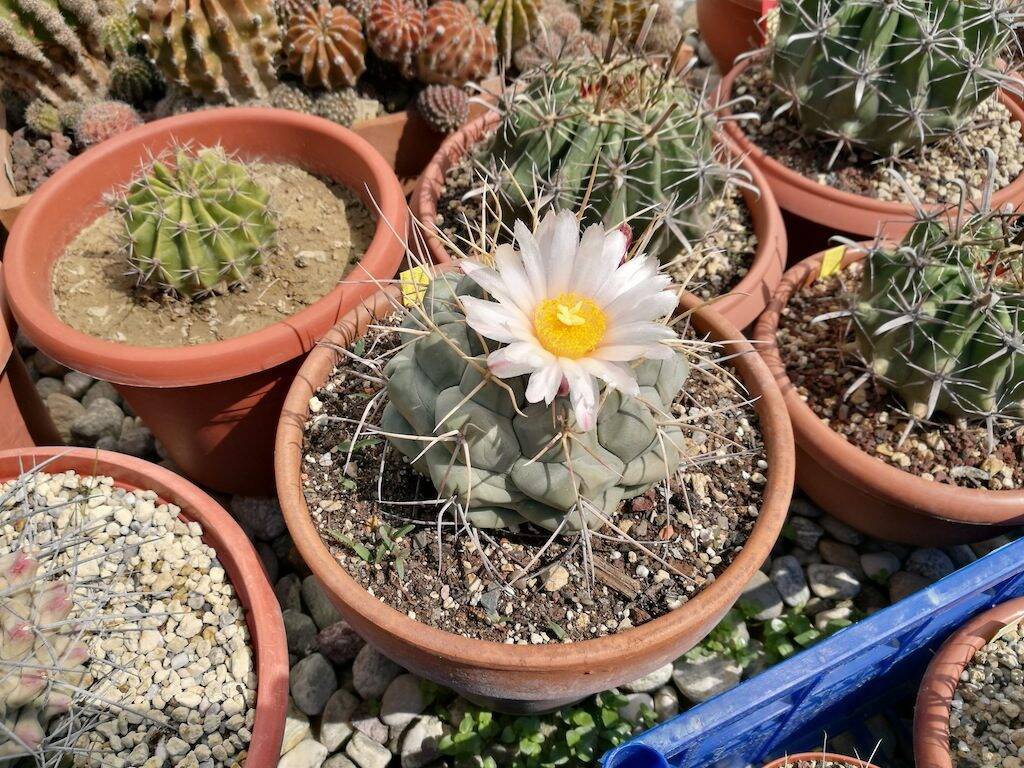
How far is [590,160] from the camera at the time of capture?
6.88 ft

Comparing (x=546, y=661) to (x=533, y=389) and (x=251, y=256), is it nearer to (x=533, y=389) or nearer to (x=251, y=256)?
(x=533, y=389)

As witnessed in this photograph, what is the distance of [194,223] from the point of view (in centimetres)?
212

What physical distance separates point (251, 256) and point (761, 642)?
1780 millimetres

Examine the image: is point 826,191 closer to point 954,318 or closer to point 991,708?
point 954,318

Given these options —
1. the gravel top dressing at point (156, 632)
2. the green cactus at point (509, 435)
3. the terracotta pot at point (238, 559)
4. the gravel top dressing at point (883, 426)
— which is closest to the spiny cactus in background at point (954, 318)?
the gravel top dressing at point (883, 426)

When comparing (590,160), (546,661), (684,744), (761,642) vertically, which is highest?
(590,160)

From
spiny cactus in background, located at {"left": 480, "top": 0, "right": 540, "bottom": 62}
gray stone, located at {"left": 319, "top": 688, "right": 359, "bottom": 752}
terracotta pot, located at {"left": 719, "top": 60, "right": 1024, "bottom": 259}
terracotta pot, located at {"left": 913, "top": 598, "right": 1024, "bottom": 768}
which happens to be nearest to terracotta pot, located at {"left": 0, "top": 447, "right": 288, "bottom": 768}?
gray stone, located at {"left": 319, "top": 688, "right": 359, "bottom": 752}

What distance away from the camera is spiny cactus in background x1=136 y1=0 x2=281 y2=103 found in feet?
8.87

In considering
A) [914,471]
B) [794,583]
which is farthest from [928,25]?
[794,583]

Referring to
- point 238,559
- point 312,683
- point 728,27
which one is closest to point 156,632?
point 238,559

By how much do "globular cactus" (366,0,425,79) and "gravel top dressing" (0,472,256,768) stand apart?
1.96m

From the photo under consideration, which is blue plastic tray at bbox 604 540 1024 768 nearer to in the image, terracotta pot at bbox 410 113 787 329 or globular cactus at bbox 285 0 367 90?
terracotta pot at bbox 410 113 787 329

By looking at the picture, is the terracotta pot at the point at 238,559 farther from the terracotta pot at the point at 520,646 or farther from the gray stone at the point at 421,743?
the gray stone at the point at 421,743

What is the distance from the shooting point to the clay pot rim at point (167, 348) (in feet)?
6.48
